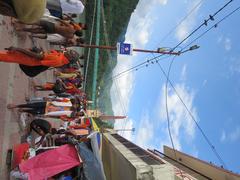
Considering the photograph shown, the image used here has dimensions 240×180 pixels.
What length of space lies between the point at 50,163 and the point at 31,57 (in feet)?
8.25

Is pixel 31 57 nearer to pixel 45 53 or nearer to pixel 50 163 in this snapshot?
pixel 45 53

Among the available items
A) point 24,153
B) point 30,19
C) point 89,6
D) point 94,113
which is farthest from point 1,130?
point 89,6

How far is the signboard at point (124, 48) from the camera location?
13.5 metres

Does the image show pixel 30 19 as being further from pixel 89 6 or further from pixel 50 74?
pixel 89 6

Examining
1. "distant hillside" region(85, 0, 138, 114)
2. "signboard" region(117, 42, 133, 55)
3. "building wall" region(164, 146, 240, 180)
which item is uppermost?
"distant hillside" region(85, 0, 138, 114)

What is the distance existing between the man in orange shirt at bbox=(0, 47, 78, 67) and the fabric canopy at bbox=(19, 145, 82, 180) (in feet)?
6.89

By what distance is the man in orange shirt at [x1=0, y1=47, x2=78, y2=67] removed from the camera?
21.5 ft

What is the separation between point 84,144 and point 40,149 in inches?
62.6

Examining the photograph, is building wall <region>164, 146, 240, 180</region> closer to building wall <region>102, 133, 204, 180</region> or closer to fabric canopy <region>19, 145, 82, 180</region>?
building wall <region>102, 133, 204, 180</region>

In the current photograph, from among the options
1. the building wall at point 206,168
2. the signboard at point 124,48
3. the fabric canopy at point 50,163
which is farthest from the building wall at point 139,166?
the signboard at point 124,48

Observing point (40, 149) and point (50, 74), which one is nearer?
point (40, 149)

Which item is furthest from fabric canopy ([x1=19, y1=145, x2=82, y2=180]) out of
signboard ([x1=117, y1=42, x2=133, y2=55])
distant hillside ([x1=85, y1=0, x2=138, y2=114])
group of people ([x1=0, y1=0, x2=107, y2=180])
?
distant hillside ([x1=85, y1=0, x2=138, y2=114])

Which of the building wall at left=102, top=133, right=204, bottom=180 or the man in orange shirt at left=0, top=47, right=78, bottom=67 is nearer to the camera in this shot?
the building wall at left=102, top=133, right=204, bottom=180

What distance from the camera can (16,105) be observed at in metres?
8.22
